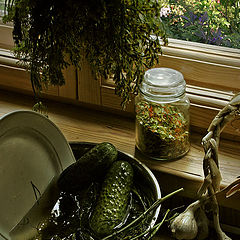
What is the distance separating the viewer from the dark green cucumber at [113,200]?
82 cm

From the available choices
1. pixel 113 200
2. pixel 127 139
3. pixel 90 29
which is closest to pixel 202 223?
pixel 113 200

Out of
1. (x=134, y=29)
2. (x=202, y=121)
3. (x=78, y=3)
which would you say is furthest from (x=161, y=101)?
(x=78, y=3)

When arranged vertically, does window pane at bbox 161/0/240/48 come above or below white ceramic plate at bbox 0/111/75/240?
above

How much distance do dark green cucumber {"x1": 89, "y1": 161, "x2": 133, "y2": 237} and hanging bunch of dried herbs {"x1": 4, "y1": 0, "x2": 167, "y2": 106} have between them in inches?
6.8

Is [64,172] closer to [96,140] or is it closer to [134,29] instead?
[96,140]

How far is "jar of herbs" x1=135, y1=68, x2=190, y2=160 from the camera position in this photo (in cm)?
97

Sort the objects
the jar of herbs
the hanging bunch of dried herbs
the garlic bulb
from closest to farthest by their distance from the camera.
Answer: the hanging bunch of dried herbs, the garlic bulb, the jar of herbs

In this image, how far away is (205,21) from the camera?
40.2 inches

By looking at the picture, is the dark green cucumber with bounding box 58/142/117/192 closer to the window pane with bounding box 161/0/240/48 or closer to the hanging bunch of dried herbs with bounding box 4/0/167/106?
the hanging bunch of dried herbs with bounding box 4/0/167/106

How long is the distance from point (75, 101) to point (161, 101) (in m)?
0.33

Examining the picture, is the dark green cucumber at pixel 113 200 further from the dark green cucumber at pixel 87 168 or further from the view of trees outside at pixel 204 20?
the view of trees outside at pixel 204 20

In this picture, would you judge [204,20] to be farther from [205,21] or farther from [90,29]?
[90,29]

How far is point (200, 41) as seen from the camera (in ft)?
3.48

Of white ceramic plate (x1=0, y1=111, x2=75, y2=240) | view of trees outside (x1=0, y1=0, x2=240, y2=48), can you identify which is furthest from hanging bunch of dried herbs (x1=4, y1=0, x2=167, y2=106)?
view of trees outside (x1=0, y1=0, x2=240, y2=48)
